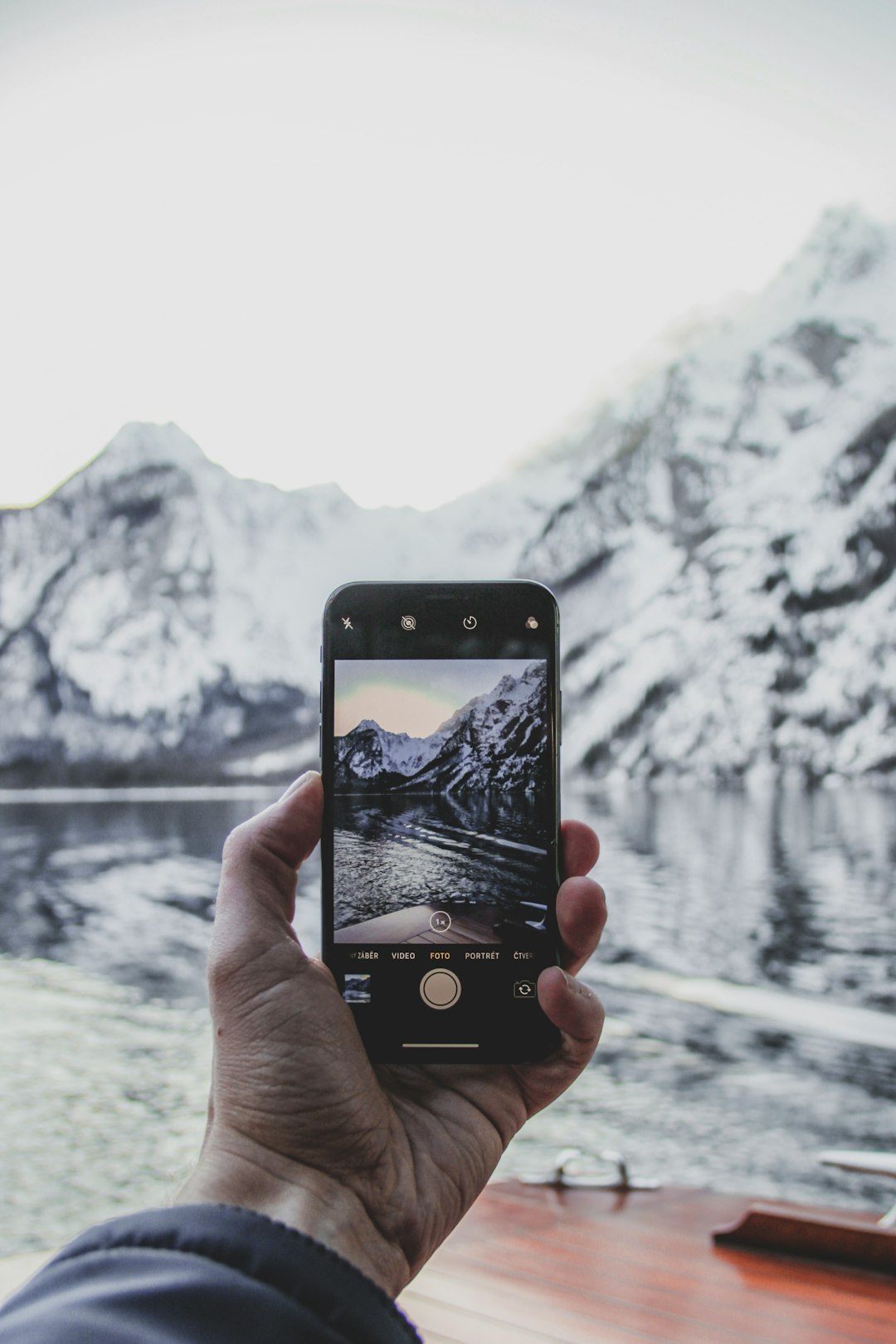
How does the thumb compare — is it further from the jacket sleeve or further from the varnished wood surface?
the varnished wood surface

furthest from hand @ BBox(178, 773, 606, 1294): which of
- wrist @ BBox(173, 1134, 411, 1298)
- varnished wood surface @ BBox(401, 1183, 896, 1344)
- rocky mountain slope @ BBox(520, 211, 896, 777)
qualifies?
rocky mountain slope @ BBox(520, 211, 896, 777)

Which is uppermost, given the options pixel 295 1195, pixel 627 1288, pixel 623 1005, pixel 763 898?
pixel 295 1195

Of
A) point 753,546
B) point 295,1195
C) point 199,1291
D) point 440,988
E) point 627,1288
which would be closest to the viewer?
point 199,1291

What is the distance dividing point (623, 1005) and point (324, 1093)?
31.5 feet

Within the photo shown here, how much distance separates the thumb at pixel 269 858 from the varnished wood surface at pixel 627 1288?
519 millimetres

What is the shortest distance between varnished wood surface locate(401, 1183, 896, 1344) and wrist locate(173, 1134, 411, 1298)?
439mm

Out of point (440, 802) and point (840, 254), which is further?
point (840, 254)

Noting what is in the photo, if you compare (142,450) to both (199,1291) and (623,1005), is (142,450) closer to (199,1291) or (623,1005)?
(623,1005)

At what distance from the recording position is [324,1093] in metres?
0.51

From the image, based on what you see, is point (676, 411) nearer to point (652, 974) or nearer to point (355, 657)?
point (652, 974)

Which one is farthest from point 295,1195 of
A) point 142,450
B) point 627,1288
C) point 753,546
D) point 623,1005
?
point 753,546

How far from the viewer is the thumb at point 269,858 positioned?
20.8 inches

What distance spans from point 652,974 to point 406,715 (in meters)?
10.4

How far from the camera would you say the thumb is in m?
0.53
